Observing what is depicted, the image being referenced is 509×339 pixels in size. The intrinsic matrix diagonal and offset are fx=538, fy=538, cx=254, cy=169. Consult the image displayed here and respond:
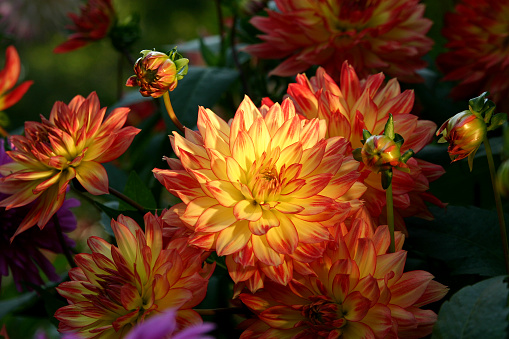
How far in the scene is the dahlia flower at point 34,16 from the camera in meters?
1.19

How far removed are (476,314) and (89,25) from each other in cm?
53

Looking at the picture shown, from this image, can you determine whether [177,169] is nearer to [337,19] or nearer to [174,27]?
[337,19]

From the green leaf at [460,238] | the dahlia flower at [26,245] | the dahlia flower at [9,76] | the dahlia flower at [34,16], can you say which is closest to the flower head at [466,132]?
the green leaf at [460,238]

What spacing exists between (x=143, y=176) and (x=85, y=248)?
15 cm

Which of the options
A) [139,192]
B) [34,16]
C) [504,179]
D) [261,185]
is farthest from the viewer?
[34,16]

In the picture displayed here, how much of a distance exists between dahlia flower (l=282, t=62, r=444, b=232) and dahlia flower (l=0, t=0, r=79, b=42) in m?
0.95

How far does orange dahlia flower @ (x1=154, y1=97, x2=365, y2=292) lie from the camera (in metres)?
0.32

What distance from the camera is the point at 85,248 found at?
2.29 feet

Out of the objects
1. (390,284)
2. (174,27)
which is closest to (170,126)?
(390,284)

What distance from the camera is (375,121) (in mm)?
379

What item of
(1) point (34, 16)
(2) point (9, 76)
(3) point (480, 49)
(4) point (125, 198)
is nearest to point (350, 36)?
(3) point (480, 49)

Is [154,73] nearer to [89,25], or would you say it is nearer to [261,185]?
[261,185]

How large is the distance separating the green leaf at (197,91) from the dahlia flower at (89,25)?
5.3 inches

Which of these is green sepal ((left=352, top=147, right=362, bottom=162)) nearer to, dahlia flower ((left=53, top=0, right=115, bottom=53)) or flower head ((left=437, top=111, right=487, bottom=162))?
flower head ((left=437, top=111, right=487, bottom=162))
